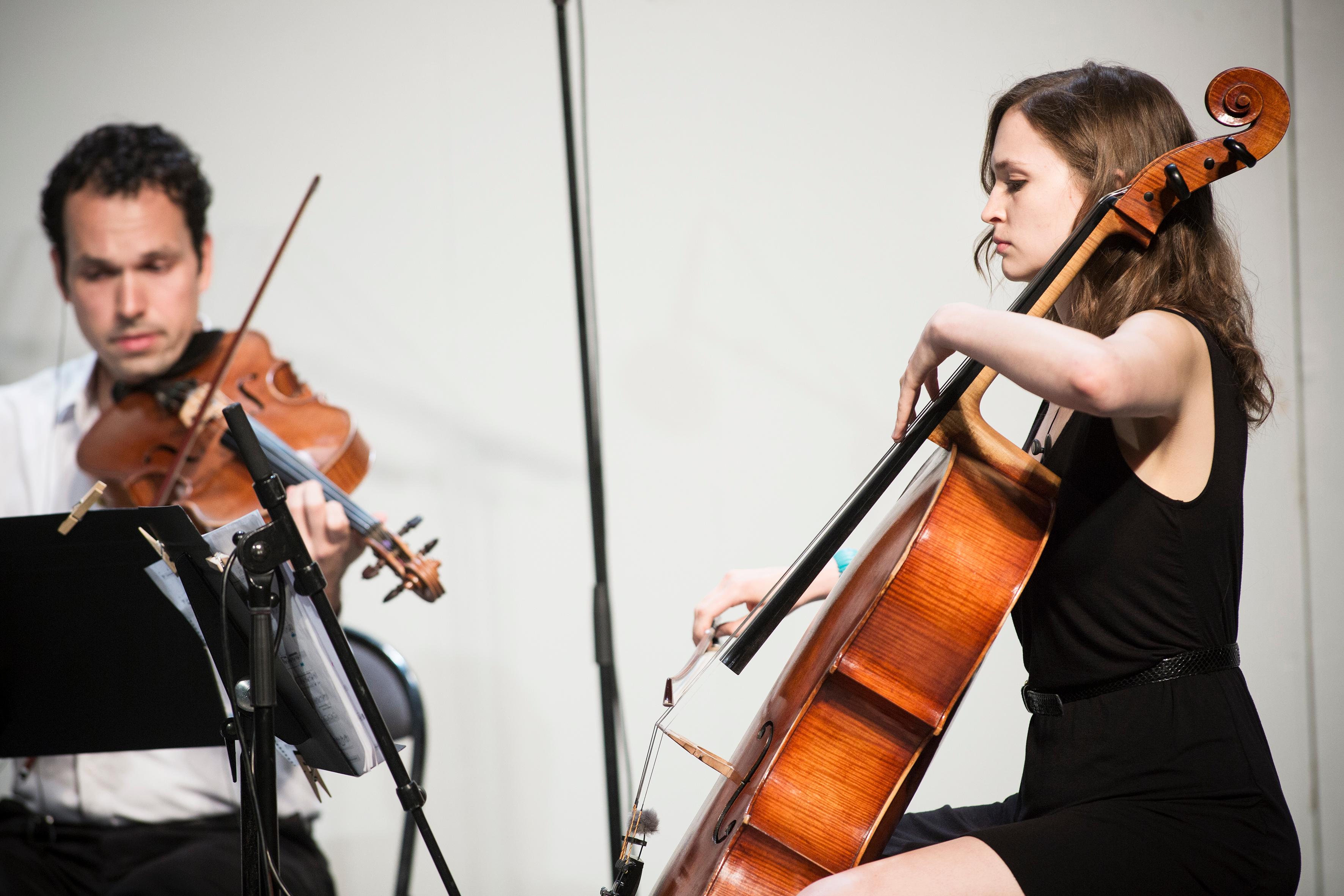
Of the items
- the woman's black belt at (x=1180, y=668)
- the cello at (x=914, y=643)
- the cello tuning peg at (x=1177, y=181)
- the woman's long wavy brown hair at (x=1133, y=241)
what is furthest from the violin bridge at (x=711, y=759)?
the cello tuning peg at (x=1177, y=181)

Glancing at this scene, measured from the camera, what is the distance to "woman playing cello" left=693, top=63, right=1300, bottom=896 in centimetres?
100

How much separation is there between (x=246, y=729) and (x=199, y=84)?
A: 6.25 feet

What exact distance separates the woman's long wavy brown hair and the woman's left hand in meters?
0.20

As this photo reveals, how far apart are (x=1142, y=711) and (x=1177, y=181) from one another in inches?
23.1

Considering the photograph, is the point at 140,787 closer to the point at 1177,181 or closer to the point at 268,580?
the point at 268,580

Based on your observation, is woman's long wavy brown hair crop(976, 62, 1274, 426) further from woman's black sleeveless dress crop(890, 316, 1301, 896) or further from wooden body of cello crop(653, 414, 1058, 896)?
wooden body of cello crop(653, 414, 1058, 896)

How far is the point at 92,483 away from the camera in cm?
201

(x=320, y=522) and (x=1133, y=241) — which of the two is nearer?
(x=1133, y=241)

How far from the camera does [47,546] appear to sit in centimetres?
122

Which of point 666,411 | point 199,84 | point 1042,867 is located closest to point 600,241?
point 666,411

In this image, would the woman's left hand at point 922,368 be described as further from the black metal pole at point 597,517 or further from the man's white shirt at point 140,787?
the man's white shirt at point 140,787

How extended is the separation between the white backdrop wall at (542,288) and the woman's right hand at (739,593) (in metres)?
0.90

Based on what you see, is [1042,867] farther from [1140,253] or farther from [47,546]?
[47,546]

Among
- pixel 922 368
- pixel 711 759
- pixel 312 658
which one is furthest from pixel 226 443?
pixel 922 368
